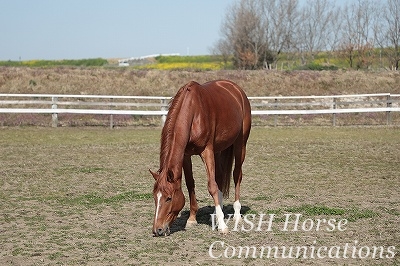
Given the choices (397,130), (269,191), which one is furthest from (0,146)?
(397,130)

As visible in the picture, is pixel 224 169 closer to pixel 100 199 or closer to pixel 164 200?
pixel 164 200

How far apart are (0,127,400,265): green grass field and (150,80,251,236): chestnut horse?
1.39 ft

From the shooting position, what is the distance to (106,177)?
11805 mm

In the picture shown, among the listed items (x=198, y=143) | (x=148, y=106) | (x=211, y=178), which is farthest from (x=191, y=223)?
(x=148, y=106)

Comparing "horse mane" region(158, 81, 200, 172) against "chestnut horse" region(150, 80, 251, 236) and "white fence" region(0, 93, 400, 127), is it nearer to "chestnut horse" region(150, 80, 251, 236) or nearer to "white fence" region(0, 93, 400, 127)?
"chestnut horse" region(150, 80, 251, 236)

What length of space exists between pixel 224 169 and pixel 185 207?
3.92 feet

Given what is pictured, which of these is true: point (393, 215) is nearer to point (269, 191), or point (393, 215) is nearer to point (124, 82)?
point (269, 191)

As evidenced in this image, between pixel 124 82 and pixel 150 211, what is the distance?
28.1 meters

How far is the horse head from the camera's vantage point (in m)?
6.62

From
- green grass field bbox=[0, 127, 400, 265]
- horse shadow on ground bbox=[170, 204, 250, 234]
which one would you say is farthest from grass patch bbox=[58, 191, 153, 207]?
horse shadow on ground bbox=[170, 204, 250, 234]

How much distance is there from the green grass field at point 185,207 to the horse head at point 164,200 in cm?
21

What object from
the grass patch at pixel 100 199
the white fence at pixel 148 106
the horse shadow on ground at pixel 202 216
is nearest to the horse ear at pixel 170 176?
the horse shadow on ground at pixel 202 216

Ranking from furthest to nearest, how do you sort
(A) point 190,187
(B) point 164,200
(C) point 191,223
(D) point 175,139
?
(A) point 190,187 → (C) point 191,223 → (D) point 175,139 → (B) point 164,200

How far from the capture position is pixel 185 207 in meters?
9.11
